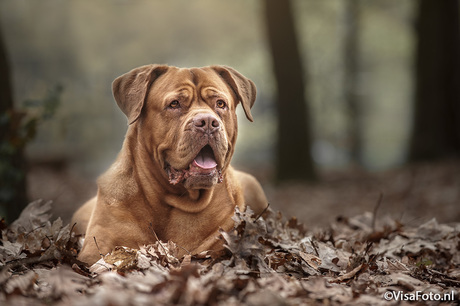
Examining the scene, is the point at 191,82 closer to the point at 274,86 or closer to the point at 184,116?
the point at 184,116

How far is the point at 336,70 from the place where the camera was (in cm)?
2275

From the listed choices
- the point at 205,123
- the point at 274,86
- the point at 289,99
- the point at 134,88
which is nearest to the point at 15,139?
the point at 134,88

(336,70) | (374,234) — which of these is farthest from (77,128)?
(374,234)

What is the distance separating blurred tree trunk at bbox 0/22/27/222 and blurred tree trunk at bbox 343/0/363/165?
15716mm

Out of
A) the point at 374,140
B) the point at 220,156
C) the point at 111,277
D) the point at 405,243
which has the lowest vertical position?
the point at 374,140

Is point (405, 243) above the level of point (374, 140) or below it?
above

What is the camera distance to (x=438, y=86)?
10914mm

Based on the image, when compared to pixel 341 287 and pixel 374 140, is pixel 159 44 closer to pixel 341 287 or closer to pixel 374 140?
pixel 341 287

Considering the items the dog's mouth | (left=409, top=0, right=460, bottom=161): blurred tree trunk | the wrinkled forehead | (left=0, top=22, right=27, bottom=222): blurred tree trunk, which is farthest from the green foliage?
(left=409, top=0, right=460, bottom=161): blurred tree trunk

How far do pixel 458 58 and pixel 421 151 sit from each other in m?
2.34

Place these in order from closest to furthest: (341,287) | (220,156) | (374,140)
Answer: (341,287)
(220,156)
(374,140)

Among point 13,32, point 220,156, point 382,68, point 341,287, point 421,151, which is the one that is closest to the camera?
point 341,287

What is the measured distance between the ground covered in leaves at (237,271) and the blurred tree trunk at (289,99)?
236 inches

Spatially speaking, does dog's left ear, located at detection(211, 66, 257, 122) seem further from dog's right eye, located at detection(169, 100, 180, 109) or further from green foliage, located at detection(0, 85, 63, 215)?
green foliage, located at detection(0, 85, 63, 215)
